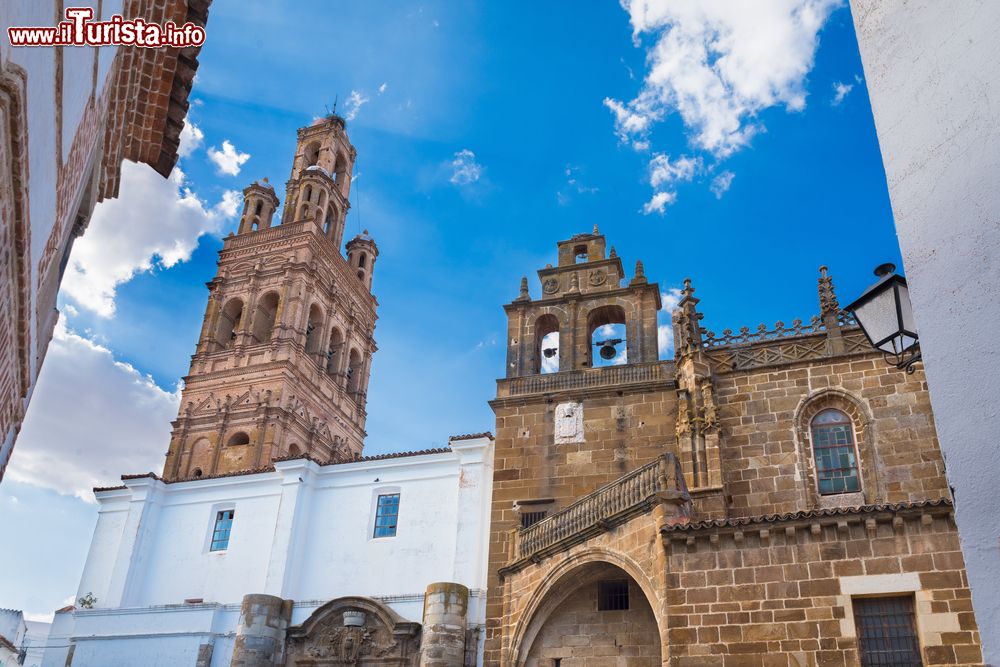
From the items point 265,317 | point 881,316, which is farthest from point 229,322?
point 881,316

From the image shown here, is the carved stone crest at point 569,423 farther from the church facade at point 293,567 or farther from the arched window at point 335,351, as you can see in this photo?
the arched window at point 335,351

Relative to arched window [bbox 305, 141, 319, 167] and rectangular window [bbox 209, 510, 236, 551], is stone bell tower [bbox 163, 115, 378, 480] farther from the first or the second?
rectangular window [bbox 209, 510, 236, 551]

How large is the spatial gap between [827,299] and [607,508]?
7.90m

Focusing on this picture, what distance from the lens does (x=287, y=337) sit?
37406 mm

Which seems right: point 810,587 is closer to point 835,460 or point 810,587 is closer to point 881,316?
point 835,460

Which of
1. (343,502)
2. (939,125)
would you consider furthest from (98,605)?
(939,125)

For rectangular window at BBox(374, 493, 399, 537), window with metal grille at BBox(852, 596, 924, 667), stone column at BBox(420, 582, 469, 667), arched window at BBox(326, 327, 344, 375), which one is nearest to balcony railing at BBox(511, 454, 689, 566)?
stone column at BBox(420, 582, 469, 667)

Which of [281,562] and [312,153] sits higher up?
[312,153]

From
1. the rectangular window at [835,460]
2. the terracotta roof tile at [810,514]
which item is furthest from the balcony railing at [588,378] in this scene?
the terracotta roof tile at [810,514]

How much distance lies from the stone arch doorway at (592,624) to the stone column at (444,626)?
268 centimetres

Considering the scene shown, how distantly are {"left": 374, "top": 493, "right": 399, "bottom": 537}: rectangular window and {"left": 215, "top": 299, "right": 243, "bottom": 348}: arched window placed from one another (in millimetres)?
19182

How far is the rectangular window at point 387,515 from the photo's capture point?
22.6 meters

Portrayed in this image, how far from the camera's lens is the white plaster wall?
382cm

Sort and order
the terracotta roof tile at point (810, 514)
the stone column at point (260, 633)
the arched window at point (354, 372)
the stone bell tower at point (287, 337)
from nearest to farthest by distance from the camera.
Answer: the terracotta roof tile at point (810, 514) → the stone column at point (260, 633) → the stone bell tower at point (287, 337) → the arched window at point (354, 372)
